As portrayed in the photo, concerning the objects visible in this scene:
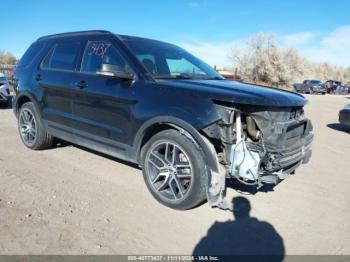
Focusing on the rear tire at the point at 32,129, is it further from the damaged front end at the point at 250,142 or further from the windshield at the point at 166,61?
the damaged front end at the point at 250,142

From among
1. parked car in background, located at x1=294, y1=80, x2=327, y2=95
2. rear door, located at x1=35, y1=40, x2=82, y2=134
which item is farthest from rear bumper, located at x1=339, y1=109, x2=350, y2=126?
parked car in background, located at x1=294, y1=80, x2=327, y2=95

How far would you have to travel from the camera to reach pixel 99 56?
4527 mm

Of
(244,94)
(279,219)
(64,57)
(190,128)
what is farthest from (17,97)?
(279,219)

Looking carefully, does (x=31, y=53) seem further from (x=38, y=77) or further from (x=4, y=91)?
(x=4, y=91)

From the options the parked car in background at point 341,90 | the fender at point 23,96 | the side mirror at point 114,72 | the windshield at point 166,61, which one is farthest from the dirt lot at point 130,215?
the parked car in background at point 341,90

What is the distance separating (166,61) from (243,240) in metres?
2.62

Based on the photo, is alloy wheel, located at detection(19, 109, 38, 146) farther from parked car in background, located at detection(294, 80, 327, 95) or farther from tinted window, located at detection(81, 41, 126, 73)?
parked car in background, located at detection(294, 80, 327, 95)

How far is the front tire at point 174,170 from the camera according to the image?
3.54m

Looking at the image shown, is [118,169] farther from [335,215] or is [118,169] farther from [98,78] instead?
[335,215]

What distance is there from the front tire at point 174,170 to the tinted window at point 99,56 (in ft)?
3.80

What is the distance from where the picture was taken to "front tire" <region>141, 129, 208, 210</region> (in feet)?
11.6

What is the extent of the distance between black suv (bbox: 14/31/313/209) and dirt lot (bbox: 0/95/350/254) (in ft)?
1.03

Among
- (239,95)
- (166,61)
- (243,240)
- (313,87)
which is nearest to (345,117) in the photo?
(166,61)

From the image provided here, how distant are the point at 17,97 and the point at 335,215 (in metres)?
5.22
